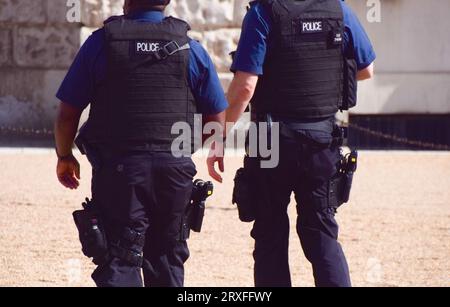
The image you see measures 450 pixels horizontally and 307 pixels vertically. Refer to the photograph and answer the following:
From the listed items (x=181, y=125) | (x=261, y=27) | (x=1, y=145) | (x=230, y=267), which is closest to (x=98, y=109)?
(x=181, y=125)

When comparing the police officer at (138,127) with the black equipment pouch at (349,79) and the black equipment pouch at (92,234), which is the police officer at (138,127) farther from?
the black equipment pouch at (349,79)

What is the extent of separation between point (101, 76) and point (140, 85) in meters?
0.17

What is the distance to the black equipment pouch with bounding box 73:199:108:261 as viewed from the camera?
4.59m

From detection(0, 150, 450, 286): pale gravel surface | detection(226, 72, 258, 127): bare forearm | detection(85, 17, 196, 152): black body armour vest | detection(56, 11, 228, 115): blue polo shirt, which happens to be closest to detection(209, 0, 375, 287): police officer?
detection(226, 72, 258, 127): bare forearm

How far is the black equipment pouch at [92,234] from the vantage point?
459cm

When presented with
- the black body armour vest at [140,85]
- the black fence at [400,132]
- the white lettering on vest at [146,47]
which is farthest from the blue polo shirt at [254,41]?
the black fence at [400,132]

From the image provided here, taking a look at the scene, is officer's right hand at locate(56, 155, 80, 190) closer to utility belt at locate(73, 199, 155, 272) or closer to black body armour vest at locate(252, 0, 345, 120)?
utility belt at locate(73, 199, 155, 272)

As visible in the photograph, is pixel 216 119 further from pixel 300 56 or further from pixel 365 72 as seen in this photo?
pixel 365 72

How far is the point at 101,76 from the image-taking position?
4.64 metres

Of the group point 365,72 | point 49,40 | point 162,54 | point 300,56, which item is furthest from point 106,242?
point 49,40

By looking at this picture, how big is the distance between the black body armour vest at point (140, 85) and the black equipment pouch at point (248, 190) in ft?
1.96

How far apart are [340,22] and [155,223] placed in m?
1.34

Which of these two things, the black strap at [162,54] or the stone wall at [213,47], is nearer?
the black strap at [162,54]

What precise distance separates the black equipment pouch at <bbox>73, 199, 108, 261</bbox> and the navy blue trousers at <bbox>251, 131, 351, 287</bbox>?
0.89m
